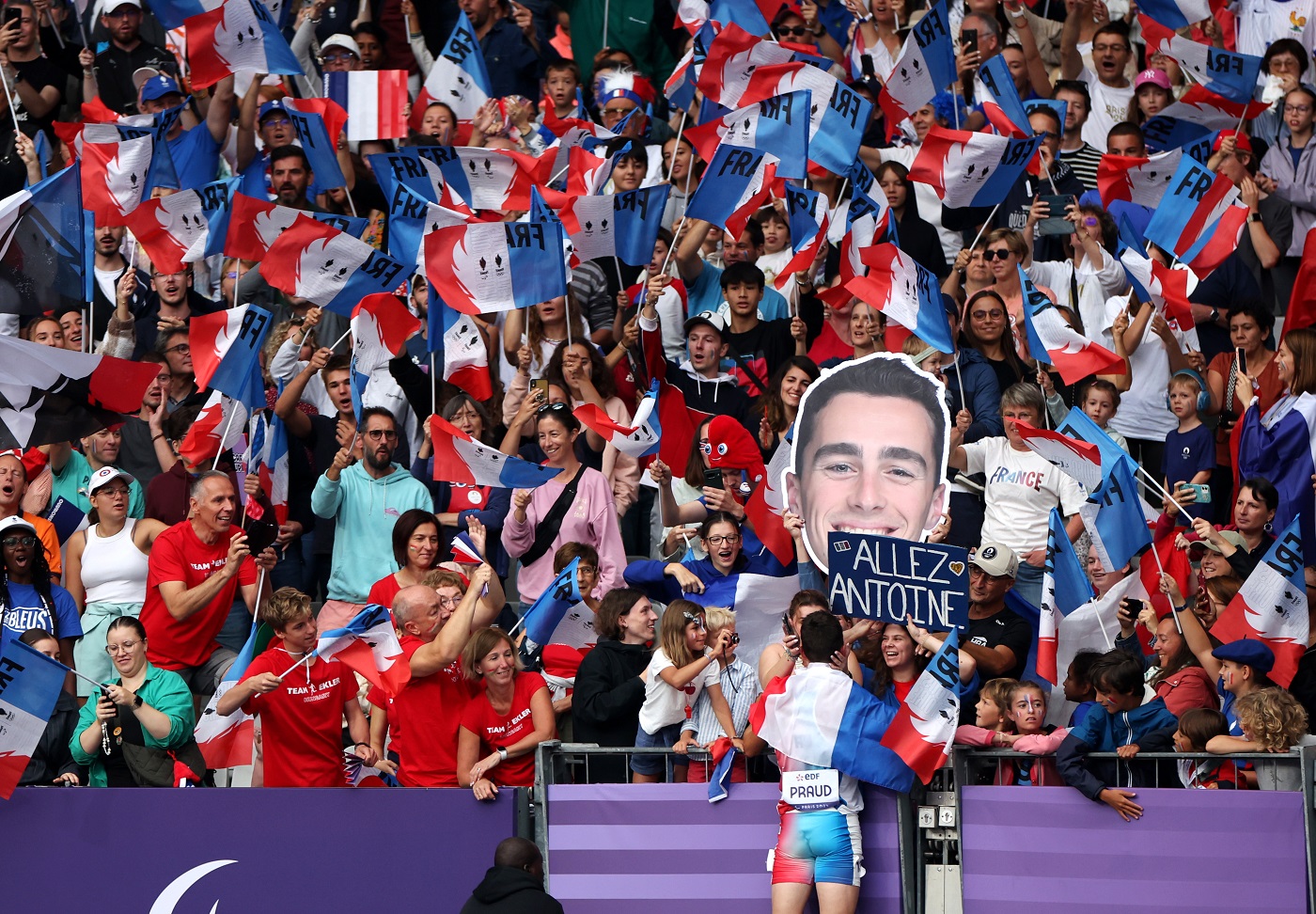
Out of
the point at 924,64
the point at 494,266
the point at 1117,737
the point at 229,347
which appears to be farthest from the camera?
the point at 924,64

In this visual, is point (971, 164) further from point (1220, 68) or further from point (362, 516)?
point (362, 516)

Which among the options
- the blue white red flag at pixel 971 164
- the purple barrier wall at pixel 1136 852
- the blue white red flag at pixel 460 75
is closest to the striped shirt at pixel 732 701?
the purple barrier wall at pixel 1136 852

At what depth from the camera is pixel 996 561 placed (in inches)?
439

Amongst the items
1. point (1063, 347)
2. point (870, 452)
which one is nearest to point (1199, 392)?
point (1063, 347)

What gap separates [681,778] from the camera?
1042 centimetres

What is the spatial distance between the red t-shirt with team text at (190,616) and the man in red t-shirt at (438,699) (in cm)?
167

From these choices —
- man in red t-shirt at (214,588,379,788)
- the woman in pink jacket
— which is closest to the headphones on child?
the woman in pink jacket

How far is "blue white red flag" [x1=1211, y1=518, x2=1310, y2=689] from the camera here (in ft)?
34.4

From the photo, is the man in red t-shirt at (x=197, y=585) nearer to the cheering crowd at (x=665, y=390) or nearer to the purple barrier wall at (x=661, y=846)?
the cheering crowd at (x=665, y=390)

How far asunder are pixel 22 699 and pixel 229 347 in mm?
3178

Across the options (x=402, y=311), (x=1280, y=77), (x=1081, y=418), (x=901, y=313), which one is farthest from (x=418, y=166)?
(x=1280, y=77)

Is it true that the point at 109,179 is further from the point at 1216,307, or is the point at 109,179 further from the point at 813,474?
the point at 1216,307

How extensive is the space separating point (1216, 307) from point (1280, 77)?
2440 millimetres

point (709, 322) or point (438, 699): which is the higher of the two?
point (709, 322)
